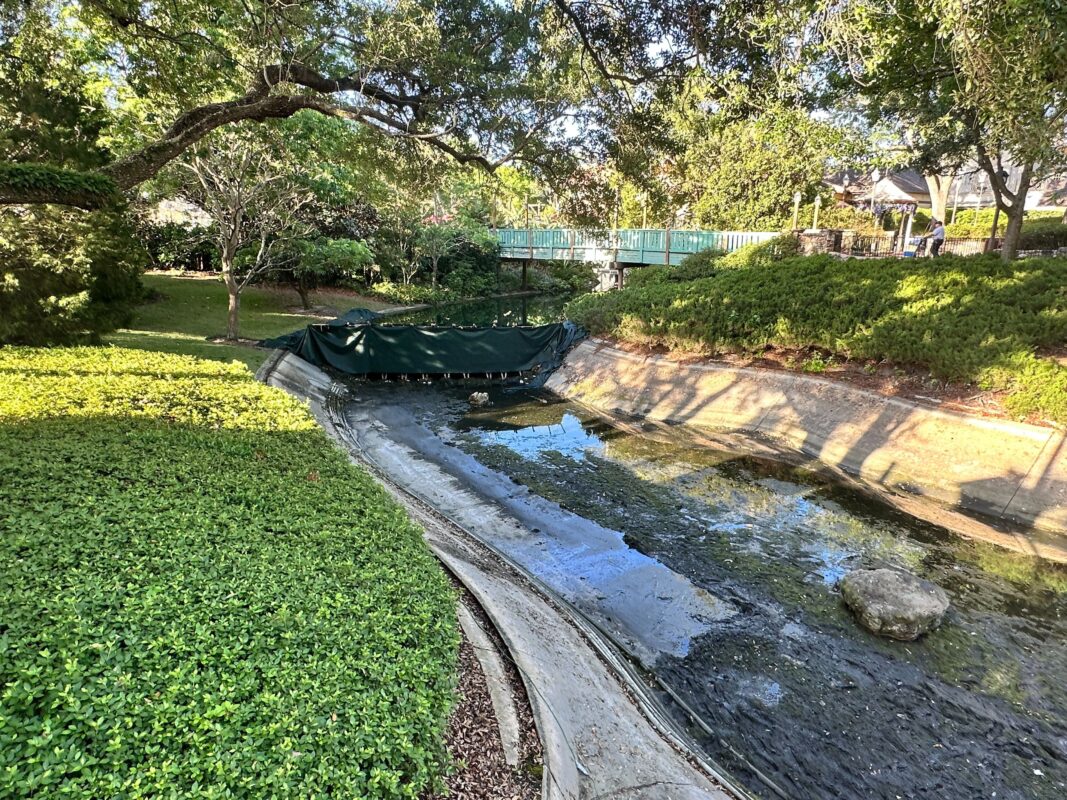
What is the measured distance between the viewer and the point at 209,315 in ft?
60.9

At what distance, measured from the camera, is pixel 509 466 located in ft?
31.8

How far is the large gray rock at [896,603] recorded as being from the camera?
5.28 m

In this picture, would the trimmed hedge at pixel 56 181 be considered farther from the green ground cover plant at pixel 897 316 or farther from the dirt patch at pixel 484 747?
the green ground cover plant at pixel 897 316

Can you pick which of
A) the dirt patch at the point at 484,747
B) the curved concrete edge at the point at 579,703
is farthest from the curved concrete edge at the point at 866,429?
the dirt patch at the point at 484,747

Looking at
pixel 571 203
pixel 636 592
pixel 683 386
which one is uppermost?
pixel 571 203

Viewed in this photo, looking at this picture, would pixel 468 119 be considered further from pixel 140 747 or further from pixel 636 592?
pixel 140 747

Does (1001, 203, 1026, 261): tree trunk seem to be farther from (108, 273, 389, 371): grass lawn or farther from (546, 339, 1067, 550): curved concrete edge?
(108, 273, 389, 371): grass lawn

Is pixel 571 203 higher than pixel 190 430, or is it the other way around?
pixel 571 203

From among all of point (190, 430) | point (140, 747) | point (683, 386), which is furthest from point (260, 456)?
point (683, 386)

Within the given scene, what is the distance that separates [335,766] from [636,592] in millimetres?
4377

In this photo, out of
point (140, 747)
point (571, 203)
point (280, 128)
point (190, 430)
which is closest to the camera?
point (140, 747)

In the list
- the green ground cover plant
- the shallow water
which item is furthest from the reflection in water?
the shallow water

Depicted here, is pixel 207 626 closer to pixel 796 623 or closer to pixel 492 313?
pixel 796 623

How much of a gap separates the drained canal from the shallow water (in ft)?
0.05
